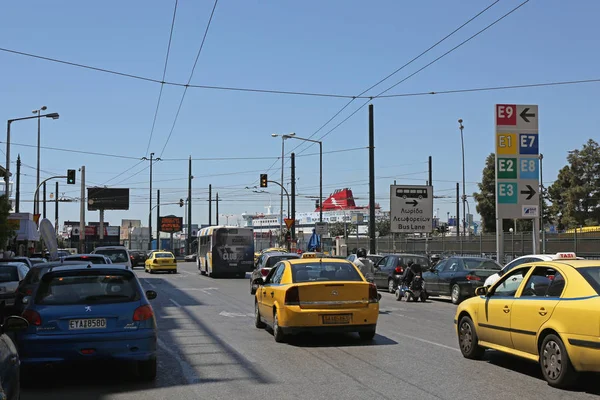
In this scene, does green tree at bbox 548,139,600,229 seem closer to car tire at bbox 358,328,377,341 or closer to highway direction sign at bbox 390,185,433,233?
highway direction sign at bbox 390,185,433,233

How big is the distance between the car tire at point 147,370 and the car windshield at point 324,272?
3.96 metres

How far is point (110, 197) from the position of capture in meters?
95.6

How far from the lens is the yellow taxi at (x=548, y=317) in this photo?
7.75 meters

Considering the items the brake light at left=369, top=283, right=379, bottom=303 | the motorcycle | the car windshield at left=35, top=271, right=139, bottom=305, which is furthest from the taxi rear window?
the motorcycle

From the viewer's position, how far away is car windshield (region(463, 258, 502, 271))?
73.6ft

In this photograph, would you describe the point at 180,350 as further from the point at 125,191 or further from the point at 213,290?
the point at 125,191

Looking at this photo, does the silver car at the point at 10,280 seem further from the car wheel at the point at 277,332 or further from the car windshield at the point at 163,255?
the car windshield at the point at 163,255

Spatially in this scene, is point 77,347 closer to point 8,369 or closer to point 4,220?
point 8,369

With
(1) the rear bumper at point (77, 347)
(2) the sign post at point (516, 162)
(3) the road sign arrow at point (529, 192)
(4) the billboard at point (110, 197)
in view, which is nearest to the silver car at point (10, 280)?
(1) the rear bumper at point (77, 347)

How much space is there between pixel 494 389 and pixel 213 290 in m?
21.5

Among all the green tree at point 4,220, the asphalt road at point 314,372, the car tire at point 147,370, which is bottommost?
the asphalt road at point 314,372

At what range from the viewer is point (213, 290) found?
94.9 feet

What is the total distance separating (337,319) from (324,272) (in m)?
0.97

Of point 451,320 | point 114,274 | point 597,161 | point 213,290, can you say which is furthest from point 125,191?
point 114,274
